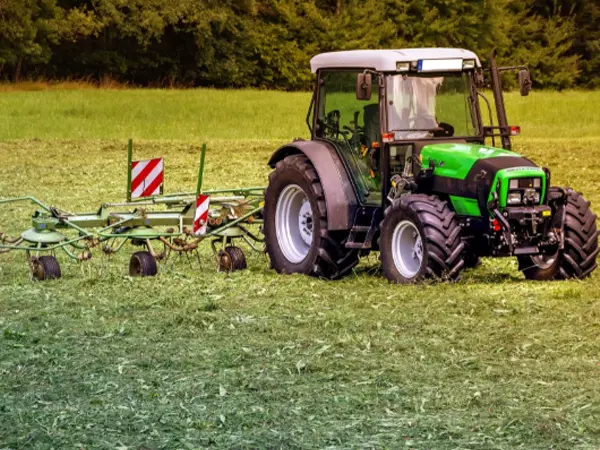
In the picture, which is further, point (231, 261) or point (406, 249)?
point (231, 261)

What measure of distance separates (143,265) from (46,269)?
31.4 inches

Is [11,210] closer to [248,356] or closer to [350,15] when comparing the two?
[248,356]

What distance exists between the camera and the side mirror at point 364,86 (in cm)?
938

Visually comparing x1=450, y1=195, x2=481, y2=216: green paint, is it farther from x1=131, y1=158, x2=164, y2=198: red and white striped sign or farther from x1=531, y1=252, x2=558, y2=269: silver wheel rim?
x1=131, y1=158, x2=164, y2=198: red and white striped sign

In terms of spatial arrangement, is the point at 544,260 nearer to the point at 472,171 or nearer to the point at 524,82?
the point at 472,171

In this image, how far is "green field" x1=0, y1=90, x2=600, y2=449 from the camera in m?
5.87

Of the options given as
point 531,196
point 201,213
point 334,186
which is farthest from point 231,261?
point 531,196

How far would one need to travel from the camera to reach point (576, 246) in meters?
9.55

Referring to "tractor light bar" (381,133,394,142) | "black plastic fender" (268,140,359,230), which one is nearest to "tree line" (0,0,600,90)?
"black plastic fender" (268,140,359,230)

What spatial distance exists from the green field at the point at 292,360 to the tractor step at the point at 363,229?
31cm

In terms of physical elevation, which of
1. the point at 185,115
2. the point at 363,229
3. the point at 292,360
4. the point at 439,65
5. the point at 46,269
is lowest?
the point at 292,360

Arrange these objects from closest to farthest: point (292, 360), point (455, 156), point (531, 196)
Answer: point (292, 360), point (531, 196), point (455, 156)


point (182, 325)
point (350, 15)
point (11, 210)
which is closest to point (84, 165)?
point (11, 210)

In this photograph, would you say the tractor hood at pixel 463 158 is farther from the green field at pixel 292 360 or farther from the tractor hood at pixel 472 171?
the green field at pixel 292 360
